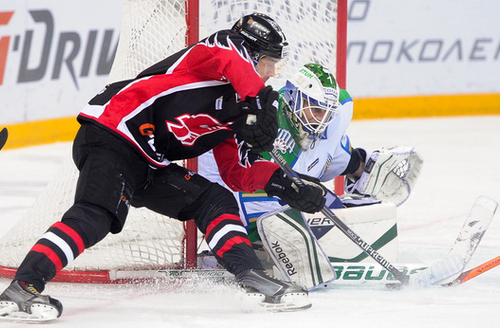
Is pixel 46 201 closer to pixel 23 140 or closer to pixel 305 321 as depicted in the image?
pixel 305 321

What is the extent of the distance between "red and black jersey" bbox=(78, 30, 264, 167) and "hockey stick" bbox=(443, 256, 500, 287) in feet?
2.94

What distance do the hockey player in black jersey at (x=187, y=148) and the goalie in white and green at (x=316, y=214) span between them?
200 millimetres

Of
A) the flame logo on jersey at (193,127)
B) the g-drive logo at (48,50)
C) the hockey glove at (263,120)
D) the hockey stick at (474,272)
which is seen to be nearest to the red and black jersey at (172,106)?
the flame logo on jersey at (193,127)

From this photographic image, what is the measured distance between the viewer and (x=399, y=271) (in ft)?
10.3

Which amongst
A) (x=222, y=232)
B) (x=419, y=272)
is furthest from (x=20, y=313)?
(x=419, y=272)

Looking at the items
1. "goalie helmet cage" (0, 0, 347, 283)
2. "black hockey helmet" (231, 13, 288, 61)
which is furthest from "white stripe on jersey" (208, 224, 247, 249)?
"black hockey helmet" (231, 13, 288, 61)

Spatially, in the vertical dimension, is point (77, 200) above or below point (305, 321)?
above

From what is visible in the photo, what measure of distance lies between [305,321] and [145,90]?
83 cm

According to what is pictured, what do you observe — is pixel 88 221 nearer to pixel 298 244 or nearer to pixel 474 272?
pixel 298 244

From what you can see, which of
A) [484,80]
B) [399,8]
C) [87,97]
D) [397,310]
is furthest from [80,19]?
[397,310]

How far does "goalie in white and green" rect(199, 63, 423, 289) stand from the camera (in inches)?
123

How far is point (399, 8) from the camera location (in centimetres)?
812

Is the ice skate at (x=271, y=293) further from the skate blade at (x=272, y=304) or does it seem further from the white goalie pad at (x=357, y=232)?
the white goalie pad at (x=357, y=232)

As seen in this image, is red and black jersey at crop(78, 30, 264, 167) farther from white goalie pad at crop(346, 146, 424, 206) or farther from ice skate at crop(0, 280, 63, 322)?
white goalie pad at crop(346, 146, 424, 206)
